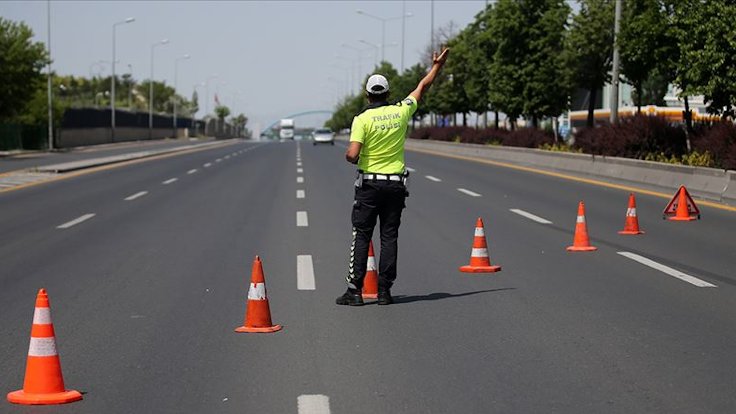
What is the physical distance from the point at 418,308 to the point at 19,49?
60.4 meters

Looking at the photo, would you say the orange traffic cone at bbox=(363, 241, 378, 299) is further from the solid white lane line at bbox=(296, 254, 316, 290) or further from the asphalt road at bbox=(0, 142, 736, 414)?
the solid white lane line at bbox=(296, 254, 316, 290)

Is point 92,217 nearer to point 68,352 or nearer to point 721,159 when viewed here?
point 68,352

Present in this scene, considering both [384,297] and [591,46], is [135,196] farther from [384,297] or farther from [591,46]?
[591,46]

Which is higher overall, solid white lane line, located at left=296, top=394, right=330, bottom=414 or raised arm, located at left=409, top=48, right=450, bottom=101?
raised arm, located at left=409, top=48, right=450, bottom=101

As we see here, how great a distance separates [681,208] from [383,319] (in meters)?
10.6

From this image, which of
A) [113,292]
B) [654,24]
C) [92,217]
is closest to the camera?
[113,292]

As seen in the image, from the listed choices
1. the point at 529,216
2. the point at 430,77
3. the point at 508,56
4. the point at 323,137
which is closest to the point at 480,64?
the point at 508,56

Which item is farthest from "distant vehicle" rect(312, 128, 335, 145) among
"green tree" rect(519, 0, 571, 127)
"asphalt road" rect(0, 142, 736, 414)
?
"asphalt road" rect(0, 142, 736, 414)

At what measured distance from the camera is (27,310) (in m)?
9.59

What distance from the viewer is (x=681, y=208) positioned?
60.6 ft

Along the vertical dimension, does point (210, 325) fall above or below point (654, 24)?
below

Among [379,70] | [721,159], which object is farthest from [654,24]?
[379,70]

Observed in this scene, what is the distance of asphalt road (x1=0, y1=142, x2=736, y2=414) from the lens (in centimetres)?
660

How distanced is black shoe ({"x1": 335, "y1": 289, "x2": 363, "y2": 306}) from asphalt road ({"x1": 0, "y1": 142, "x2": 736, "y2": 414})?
0.42 feet
